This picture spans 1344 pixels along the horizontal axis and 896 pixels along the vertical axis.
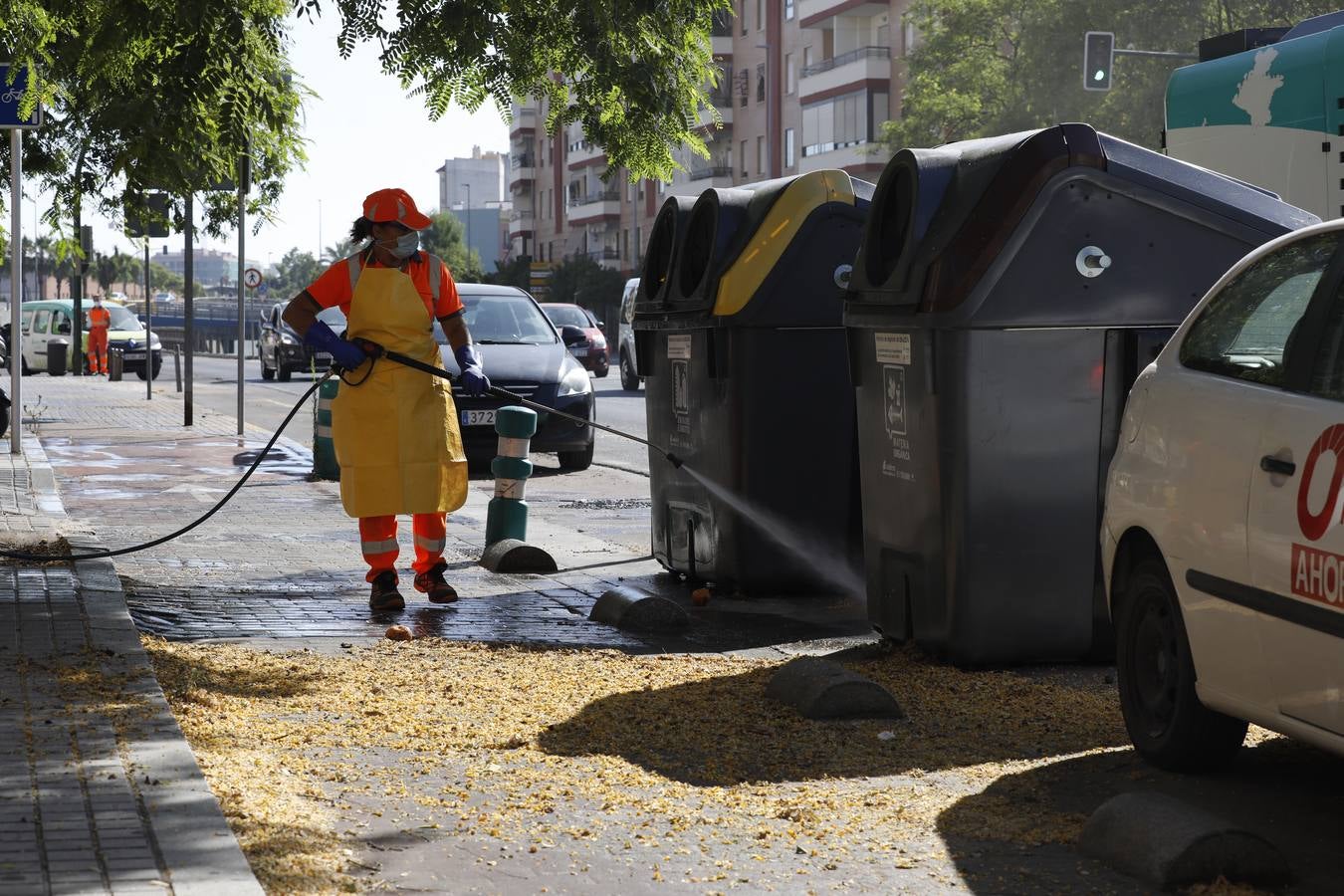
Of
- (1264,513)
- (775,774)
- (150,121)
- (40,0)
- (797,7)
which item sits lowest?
(775,774)

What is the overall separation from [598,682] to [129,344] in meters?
36.8

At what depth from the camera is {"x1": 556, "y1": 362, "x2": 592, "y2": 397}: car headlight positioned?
1631 centimetres

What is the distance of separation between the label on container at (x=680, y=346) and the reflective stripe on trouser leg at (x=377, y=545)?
1.63 metres

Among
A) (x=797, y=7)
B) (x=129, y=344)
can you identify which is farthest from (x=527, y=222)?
(x=129, y=344)

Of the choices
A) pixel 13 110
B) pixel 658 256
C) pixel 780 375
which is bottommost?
pixel 780 375

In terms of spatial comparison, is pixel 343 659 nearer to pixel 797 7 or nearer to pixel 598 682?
pixel 598 682

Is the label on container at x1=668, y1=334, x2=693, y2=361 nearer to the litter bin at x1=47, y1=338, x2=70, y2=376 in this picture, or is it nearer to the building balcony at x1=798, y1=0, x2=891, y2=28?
the litter bin at x1=47, y1=338, x2=70, y2=376

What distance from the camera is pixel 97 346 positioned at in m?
42.8

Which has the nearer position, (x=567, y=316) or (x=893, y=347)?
(x=893, y=347)

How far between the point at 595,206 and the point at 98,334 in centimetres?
5227

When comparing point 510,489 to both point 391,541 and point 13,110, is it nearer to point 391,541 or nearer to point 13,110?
point 391,541

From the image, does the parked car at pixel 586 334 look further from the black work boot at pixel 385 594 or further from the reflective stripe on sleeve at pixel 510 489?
the black work boot at pixel 385 594

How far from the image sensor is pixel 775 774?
210 inches

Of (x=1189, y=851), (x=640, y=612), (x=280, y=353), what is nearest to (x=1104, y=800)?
(x=1189, y=851)
